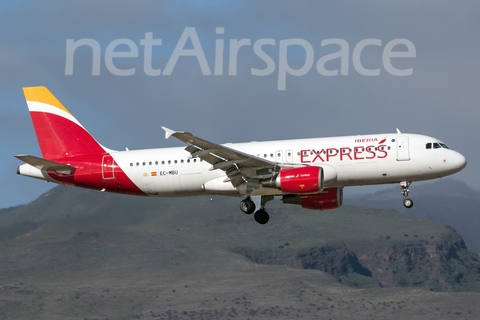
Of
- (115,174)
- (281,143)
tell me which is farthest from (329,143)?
(115,174)

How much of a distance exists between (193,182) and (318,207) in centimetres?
860

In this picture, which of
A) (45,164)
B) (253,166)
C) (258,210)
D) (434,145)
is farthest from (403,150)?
(45,164)

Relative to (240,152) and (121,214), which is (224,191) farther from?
(121,214)

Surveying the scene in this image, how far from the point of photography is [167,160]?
60.8 m

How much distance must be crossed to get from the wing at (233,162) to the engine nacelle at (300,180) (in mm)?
917

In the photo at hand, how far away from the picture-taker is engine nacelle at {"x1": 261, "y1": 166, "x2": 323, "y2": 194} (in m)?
55.8

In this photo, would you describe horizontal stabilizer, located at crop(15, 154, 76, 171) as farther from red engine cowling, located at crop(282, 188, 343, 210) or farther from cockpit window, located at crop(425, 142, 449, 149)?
cockpit window, located at crop(425, 142, 449, 149)

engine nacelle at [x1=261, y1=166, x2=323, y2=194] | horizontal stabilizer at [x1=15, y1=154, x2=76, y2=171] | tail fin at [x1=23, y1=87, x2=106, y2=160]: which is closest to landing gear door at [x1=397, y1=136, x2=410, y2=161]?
engine nacelle at [x1=261, y1=166, x2=323, y2=194]

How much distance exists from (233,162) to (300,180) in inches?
172

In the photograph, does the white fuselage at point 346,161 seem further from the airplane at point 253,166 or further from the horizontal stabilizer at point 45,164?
the horizontal stabilizer at point 45,164

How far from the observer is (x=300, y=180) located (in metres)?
56.0

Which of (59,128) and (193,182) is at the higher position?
(59,128)

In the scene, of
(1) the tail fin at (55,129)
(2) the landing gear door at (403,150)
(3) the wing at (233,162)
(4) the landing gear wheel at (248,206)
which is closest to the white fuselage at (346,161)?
(2) the landing gear door at (403,150)

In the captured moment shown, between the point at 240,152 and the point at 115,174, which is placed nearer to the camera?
the point at 240,152
